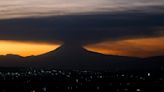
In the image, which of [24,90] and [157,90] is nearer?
[157,90]

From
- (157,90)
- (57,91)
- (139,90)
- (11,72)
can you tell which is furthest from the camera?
(11,72)

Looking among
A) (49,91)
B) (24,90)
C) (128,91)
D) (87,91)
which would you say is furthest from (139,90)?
(24,90)

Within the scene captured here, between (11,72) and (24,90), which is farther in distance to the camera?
(11,72)

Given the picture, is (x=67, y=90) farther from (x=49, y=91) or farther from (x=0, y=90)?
(x=0, y=90)

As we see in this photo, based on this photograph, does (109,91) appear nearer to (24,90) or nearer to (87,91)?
(87,91)

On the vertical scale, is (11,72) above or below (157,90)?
above

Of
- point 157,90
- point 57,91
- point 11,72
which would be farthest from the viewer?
point 11,72

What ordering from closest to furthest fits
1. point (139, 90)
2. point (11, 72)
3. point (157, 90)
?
1. point (157, 90)
2. point (139, 90)
3. point (11, 72)

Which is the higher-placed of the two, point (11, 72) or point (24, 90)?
point (11, 72)

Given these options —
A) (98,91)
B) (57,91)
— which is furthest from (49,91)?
(98,91)
